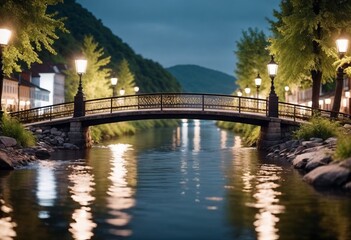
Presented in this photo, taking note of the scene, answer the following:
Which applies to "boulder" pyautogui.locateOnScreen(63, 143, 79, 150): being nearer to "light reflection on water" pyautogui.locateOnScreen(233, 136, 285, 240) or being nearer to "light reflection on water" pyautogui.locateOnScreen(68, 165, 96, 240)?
"light reflection on water" pyautogui.locateOnScreen(68, 165, 96, 240)

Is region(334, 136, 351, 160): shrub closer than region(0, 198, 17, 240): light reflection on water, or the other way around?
region(0, 198, 17, 240): light reflection on water

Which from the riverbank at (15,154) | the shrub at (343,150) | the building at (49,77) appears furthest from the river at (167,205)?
the building at (49,77)

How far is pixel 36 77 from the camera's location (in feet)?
402

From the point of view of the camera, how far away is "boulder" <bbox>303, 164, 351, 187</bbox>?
1814 cm

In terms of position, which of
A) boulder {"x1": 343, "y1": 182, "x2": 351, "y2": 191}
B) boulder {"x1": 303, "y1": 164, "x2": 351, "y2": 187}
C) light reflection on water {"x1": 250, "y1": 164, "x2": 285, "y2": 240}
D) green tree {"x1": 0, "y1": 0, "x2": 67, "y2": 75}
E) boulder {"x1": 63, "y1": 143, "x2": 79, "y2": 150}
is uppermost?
green tree {"x1": 0, "y1": 0, "x2": 67, "y2": 75}

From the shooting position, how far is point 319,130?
106ft

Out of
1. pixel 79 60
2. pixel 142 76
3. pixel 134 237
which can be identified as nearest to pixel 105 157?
pixel 79 60

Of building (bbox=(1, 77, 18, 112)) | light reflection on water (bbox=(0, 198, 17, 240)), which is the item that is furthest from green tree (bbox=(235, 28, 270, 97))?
light reflection on water (bbox=(0, 198, 17, 240))

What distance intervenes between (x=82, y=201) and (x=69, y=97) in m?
49.6

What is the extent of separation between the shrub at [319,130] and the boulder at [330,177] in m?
12.1

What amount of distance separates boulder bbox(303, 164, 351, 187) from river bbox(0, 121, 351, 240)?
481 millimetres

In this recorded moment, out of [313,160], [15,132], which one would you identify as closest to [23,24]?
[15,132]

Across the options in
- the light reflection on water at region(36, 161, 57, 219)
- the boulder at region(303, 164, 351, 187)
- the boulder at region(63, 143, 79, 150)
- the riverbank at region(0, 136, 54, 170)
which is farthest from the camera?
the boulder at region(63, 143, 79, 150)

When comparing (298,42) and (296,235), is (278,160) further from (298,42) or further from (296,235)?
(296,235)
